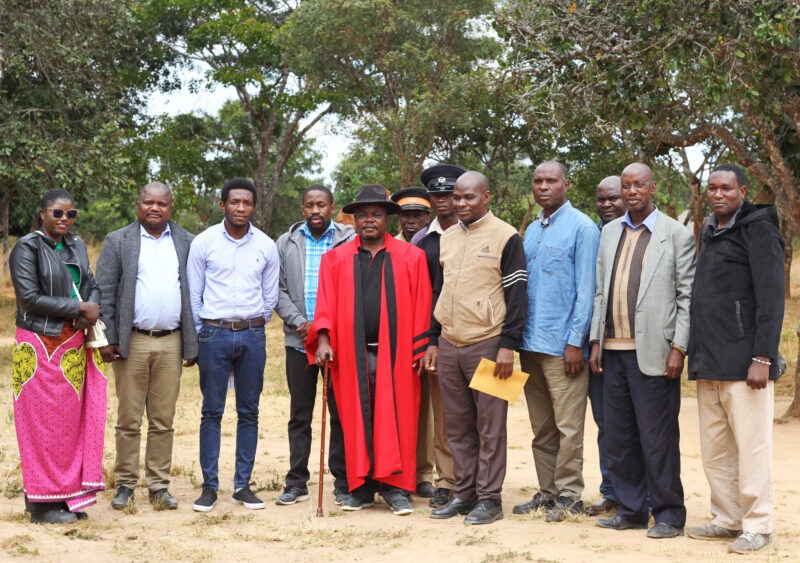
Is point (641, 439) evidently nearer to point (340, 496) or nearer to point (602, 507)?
point (602, 507)

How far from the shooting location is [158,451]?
6.95 m

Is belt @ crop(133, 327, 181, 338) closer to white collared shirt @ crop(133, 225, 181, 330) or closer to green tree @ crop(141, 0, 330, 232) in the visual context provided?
white collared shirt @ crop(133, 225, 181, 330)

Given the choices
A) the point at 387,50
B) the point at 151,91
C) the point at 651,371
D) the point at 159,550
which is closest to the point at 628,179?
the point at 651,371

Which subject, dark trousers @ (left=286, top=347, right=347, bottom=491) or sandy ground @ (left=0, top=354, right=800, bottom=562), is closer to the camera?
sandy ground @ (left=0, top=354, right=800, bottom=562)

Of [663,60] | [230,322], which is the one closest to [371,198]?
[230,322]

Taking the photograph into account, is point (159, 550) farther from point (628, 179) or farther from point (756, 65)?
point (756, 65)

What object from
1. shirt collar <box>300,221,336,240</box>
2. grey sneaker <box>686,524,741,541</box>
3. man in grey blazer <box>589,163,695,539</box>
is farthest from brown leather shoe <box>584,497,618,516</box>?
shirt collar <box>300,221,336,240</box>

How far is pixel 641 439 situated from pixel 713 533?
655 mm

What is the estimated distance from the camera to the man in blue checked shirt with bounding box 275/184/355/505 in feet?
23.0

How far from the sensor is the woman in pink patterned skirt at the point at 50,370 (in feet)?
21.0

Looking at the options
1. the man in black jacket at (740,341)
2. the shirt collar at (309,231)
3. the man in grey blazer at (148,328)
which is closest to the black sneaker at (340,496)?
the man in grey blazer at (148,328)

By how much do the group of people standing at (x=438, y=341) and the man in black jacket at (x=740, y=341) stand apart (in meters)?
0.01

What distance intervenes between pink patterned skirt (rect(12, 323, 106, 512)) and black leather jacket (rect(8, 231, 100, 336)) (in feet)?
0.29

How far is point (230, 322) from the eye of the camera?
269 inches
